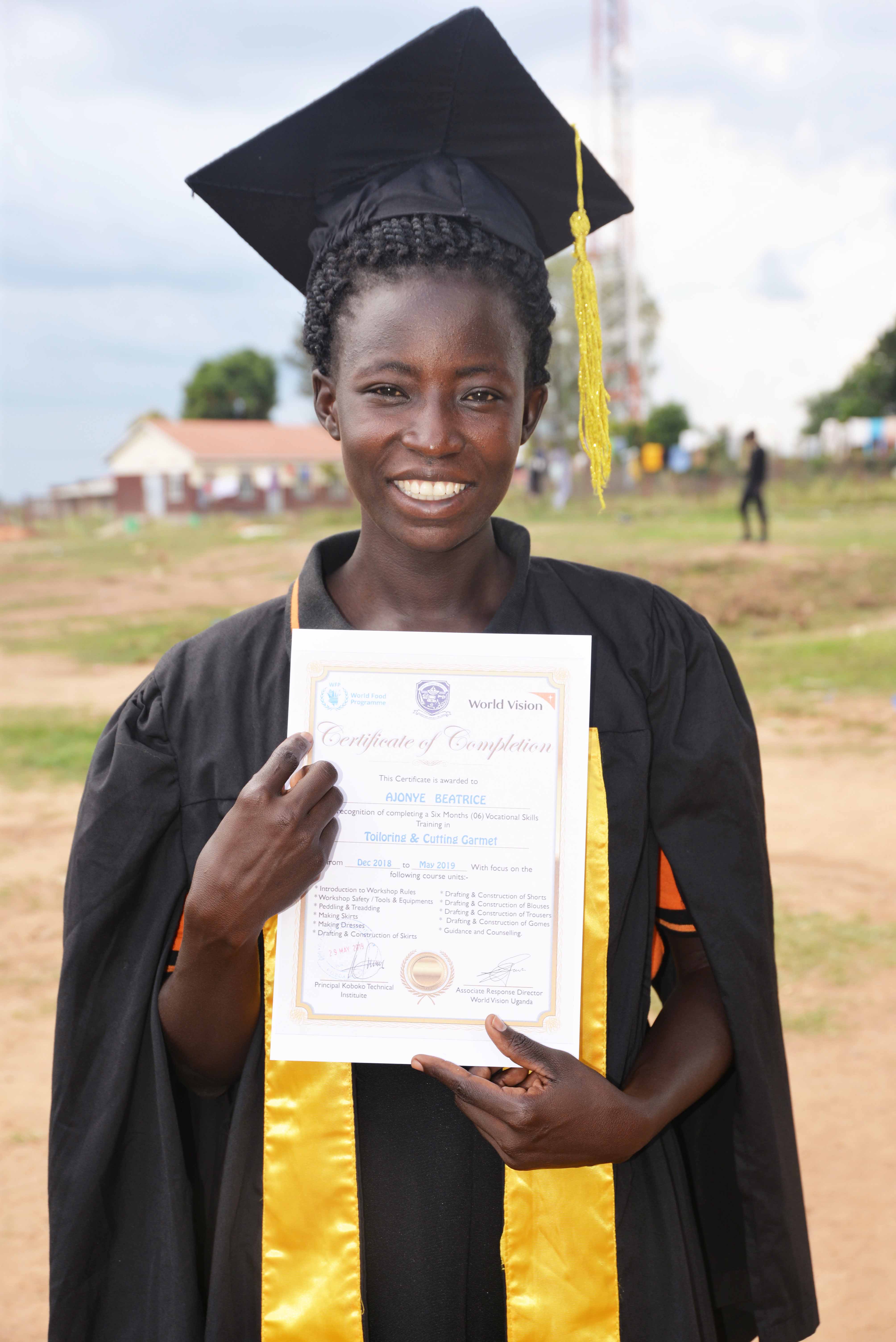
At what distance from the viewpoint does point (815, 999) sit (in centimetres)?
420

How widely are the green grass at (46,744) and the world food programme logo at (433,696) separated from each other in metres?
5.89

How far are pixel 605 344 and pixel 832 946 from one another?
40.3 m

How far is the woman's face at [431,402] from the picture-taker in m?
1.37

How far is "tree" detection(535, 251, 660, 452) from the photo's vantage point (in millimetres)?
39969

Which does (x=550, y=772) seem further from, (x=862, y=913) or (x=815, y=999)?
(x=862, y=913)

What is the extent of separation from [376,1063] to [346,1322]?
1.02ft

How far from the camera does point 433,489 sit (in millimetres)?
1398

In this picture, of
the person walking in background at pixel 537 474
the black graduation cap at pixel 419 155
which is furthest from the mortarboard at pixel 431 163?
the person walking in background at pixel 537 474

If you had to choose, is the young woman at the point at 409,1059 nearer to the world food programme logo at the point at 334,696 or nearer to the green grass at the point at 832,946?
the world food programme logo at the point at 334,696

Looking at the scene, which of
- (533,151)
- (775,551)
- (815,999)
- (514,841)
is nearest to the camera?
(514,841)

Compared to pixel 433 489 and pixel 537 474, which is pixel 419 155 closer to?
pixel 433 489

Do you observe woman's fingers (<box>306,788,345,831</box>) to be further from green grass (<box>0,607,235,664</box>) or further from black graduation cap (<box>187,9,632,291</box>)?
green grass (<box>0,607,235,664</box>)

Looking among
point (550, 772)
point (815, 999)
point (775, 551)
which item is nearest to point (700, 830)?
point (550, 772)

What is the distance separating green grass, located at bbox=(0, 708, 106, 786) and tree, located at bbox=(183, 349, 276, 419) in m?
41.0
